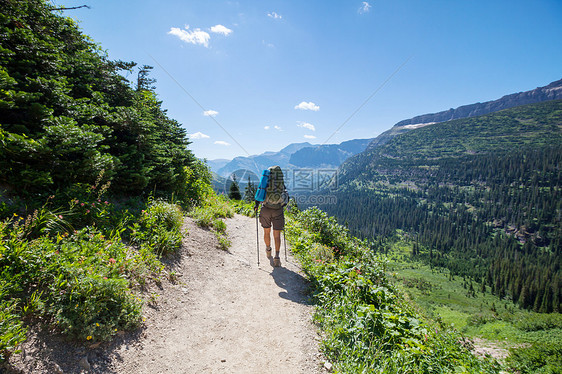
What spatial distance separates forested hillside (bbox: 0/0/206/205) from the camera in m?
4.82

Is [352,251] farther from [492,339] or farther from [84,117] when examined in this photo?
[492,339]

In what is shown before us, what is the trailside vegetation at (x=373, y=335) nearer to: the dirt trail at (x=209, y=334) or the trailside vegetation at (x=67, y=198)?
the dirt trail at (x=209, y=334)

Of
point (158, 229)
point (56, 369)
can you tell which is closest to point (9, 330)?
point (56, 369)

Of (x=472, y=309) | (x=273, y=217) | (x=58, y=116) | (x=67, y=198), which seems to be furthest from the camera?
(x=472, y=309)

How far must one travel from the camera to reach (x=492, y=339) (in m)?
73.0

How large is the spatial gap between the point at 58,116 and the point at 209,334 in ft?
21.0

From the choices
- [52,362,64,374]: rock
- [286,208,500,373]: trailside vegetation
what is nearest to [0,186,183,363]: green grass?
[52,362,64,374]: rock

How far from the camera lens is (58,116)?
19.7 ft

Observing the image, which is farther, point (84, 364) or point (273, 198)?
point (273, 198)

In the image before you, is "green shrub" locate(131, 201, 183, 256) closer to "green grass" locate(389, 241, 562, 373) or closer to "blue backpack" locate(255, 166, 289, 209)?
"blue backpack" locate(255, 166, 289, 209)

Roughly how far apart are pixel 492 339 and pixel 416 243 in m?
125

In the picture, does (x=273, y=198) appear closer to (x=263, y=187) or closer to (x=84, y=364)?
(x=263, y=187)

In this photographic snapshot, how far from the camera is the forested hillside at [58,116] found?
4.82 meters

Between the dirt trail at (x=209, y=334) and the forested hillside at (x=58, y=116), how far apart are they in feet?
10.3
